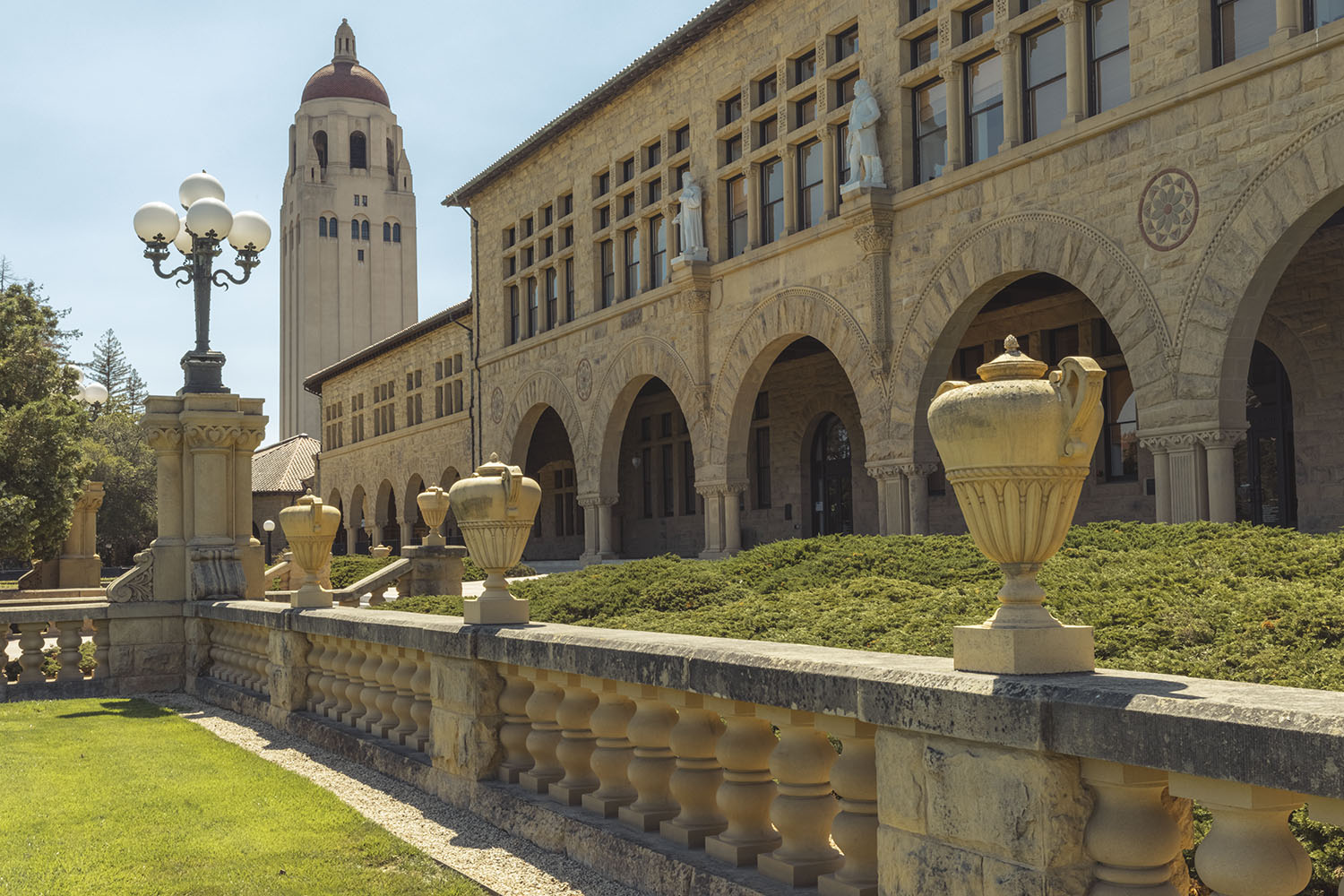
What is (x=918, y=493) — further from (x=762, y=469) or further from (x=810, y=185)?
(x=762, y=469)

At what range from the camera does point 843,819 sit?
4.10 meters

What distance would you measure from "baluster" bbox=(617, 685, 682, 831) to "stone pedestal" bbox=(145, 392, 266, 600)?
31.1 feet

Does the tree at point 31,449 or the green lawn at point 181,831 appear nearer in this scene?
the green lawn at point 181,831

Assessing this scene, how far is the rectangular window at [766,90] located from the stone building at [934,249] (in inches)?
3.0

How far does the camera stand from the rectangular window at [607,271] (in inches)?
1190

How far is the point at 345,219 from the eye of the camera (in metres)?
89.0

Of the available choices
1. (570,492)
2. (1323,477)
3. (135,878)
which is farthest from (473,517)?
(570,492)

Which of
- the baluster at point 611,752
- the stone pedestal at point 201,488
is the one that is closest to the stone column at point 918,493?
the stone pedestal at point 201,488

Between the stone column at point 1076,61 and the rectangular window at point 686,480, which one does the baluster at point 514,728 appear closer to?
the stone column at point 1076,61

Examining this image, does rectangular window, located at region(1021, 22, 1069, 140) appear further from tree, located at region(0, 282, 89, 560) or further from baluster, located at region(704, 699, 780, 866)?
tree, located at region(0, 282, 89, 560)

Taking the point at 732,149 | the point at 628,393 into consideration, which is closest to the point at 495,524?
the point at 732,149

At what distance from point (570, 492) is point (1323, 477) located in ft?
88.9

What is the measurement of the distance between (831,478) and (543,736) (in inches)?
918

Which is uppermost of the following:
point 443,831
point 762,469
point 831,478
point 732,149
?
point 732,149
